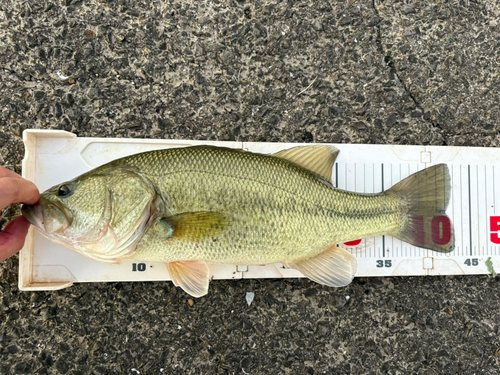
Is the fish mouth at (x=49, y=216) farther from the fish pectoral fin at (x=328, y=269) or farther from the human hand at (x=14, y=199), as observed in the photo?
the fish pectoral fin at (x=328, y=269)

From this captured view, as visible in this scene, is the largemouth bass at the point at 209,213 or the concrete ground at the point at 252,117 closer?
the largemouth bass at the point at 209,213

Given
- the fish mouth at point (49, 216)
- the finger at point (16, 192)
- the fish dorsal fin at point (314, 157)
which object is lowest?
the fish mouth at point (49, 216)

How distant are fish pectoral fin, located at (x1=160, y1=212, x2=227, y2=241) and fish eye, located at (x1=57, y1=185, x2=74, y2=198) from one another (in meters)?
0.48

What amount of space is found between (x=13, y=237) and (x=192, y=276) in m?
0.96

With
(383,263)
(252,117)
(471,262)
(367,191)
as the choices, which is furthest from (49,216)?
(471,262)

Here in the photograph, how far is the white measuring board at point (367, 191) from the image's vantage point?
2133 millimetres

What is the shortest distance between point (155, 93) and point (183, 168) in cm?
83

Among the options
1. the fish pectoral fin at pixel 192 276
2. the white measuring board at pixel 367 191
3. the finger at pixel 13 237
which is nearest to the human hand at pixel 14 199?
the finger at pixel 13 237

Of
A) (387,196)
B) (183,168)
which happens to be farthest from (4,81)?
(387,196)

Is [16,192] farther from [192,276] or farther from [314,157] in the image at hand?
[314,157]

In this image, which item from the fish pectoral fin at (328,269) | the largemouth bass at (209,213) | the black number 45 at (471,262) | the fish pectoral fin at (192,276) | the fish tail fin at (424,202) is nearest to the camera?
the largemouth bass at (209,213)

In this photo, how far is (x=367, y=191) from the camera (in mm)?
2332

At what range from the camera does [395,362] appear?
92.5 inches

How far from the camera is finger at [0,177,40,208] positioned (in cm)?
161
